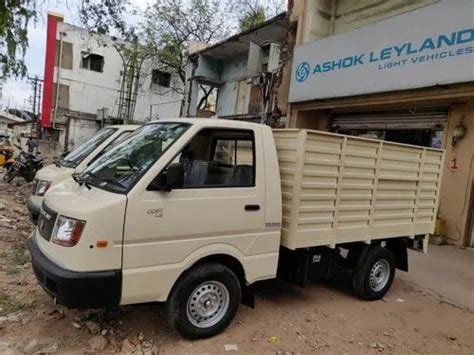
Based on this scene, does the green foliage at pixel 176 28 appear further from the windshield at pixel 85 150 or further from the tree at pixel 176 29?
the windshield at pixel 85 150

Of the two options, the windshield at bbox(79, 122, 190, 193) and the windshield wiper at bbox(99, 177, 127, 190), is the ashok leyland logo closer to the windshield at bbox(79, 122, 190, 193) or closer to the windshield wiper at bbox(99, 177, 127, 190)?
the windshield at bbox(79, 122, 190, 193)

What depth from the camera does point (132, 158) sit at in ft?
12.9

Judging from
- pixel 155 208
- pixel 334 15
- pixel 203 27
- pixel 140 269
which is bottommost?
pixel 140 269

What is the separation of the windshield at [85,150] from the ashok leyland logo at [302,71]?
6.03 m

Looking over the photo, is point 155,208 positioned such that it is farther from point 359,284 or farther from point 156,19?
point 156,19

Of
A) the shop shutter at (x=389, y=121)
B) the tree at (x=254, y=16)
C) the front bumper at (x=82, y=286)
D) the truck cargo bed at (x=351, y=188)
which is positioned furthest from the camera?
the tree at (x=254, y=16)

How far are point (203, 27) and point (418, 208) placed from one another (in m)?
23.4

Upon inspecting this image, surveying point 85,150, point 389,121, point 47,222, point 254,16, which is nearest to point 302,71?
point 389,121

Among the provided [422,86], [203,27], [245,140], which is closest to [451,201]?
[422,86]

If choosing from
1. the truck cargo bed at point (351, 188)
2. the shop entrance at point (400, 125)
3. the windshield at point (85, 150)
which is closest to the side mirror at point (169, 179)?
the truck cargo bed at point (351, 188)

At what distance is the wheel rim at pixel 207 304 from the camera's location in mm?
3951

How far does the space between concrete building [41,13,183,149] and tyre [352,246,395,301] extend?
24.8 m

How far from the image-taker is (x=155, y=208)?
11.7 ft

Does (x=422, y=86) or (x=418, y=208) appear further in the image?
(x=422, y=86)
